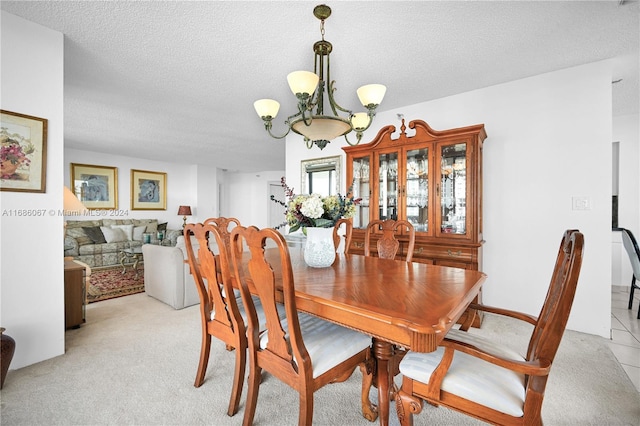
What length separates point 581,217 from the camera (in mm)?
2559

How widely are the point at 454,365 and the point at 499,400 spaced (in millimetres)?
178

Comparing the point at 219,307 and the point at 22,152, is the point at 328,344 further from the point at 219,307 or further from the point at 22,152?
the point at 22,152

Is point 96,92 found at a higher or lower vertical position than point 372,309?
higher

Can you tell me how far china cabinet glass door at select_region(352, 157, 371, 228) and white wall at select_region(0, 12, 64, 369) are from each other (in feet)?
9.19

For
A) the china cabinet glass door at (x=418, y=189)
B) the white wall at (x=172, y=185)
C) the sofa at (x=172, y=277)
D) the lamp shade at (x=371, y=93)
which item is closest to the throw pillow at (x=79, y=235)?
the white wall at (x=172, y=185)

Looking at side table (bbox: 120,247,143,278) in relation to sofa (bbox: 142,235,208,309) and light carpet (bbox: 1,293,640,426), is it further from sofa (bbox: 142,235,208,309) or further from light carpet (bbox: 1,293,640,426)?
light carpet (bbox: 1,293,640,426)

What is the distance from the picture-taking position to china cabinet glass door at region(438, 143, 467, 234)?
2.77m

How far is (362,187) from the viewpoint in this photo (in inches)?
138

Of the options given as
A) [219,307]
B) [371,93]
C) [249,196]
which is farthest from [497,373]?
[249,196]

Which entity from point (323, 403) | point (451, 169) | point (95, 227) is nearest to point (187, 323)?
point (323, 403)

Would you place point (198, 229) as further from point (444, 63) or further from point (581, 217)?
point (581, 217)

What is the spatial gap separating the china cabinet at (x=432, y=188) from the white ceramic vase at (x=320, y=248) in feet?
4.77

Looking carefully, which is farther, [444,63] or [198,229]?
[444,63]

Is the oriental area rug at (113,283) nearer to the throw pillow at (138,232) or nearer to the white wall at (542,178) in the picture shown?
the throw pillow at (138,232)
